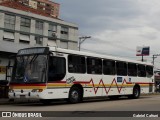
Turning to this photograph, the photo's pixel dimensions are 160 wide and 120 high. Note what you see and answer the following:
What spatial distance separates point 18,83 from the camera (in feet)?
63.4

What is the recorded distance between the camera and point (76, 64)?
69.5 ft

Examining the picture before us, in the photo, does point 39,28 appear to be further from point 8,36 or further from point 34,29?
point 8,36

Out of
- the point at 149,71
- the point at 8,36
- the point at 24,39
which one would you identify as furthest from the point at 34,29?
the point at 149,71

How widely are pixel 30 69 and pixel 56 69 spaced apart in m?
1.34

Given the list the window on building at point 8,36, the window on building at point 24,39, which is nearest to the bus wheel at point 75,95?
the window on building at point 8,36

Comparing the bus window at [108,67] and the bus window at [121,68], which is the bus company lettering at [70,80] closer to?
the bus window at [108,67]

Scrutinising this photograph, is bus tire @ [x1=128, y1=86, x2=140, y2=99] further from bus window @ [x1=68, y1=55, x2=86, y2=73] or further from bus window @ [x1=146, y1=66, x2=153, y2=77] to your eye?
bus window @ [x1=68, y1=55, x2=86, y2=73]

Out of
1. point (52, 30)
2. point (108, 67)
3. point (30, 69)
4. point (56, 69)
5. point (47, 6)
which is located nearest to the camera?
point (30, 69)

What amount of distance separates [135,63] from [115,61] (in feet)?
10.7

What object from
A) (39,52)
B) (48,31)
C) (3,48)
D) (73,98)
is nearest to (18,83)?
(39,52)

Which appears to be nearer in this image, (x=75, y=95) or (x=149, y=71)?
(x=75, y=95)

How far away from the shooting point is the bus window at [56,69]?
19.2 metres

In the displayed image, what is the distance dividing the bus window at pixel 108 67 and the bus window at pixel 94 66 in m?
0.57

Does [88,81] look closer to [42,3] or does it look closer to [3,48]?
[3,48]
